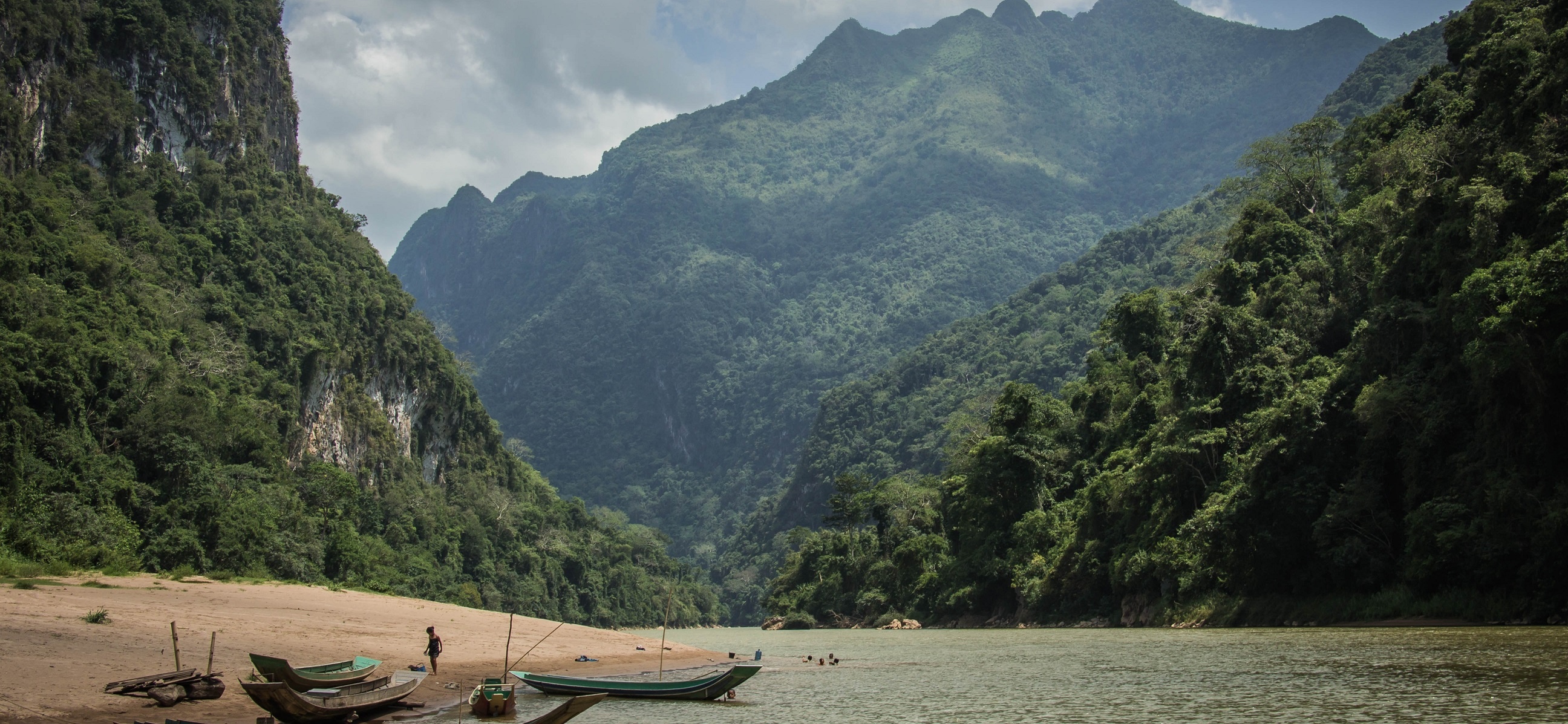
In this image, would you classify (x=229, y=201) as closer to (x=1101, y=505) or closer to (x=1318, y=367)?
(x=1101, y=505)

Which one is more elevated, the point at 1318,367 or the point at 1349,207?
the point at 1349,207

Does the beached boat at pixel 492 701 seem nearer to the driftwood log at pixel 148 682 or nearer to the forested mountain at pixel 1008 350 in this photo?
the driftwood log at pixel 148 682

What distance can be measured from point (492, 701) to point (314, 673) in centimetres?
288

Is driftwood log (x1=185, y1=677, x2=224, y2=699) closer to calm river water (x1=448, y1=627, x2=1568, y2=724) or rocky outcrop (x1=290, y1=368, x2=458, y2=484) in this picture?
calm river water (x1=448, y1=627, x2=1568, y2=724)

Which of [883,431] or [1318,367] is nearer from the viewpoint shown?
[1318,367]

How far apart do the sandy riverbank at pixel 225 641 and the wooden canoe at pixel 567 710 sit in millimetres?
5626

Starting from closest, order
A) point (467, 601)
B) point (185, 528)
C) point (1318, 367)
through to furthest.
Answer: point (1318, 367), point (185, 528), point (467, 601)

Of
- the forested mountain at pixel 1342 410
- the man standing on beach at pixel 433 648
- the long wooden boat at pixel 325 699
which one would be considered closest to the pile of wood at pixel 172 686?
the long wooden boat at pixel 325 699

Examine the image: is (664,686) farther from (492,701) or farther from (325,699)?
(325,699)

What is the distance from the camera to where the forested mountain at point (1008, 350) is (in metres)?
121

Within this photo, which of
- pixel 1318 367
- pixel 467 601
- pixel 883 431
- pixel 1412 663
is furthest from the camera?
pixel 883 431

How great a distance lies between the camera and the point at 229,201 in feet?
256

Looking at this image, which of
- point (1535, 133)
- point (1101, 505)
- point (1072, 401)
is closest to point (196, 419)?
point (1101, 505)

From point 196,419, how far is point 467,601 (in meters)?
27.9
